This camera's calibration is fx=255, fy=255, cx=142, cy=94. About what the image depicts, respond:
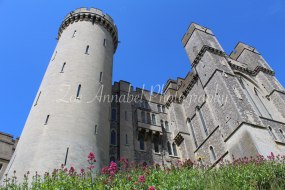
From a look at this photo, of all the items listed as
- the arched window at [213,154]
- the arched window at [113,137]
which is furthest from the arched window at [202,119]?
the arched window at [113,137]

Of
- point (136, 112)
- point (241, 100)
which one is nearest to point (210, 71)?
point (241, 100)

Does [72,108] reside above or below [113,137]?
below

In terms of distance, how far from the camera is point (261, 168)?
964cm

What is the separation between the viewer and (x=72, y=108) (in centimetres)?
1563

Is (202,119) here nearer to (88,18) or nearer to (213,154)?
(213,154)

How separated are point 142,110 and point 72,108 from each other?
1122 centimetres

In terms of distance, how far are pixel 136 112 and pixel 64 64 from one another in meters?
9.11

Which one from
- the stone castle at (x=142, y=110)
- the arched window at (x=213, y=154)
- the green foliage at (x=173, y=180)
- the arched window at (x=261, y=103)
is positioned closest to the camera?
the green foliage at (x=173, y=180)

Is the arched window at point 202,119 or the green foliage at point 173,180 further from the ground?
the arched window at point 202,119

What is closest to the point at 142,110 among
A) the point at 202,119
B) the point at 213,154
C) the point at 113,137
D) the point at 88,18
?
the point at 113,137

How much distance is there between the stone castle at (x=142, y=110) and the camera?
14368mm

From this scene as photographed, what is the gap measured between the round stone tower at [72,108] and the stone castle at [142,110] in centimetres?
5

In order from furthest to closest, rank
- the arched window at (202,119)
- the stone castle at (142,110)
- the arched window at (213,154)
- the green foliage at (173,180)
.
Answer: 1. the arched window at (202,119)
2. the arched window at (213,154)
3. the stone castle at (142,110)
4. the green foliage at (173,180)

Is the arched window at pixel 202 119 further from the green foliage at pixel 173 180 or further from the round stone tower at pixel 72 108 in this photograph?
the green foliage at pixel 173 180
